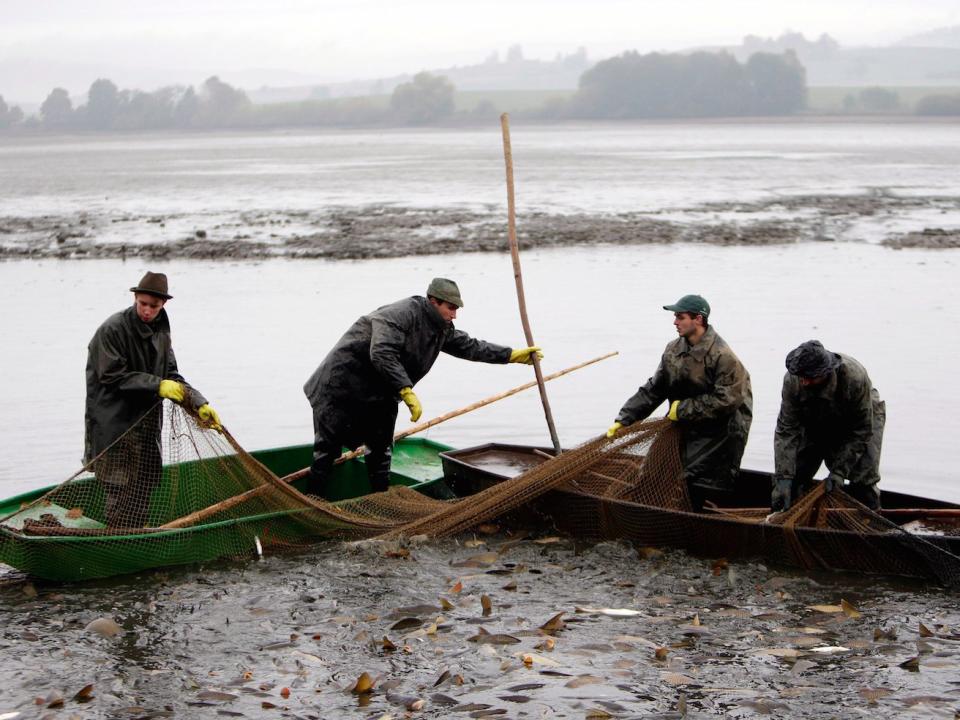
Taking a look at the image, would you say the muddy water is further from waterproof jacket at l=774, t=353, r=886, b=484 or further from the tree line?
the tree line

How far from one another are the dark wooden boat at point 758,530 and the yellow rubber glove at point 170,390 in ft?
7.93

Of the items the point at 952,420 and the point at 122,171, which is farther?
the point at 122,171

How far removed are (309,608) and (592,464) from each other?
2475 millimetres

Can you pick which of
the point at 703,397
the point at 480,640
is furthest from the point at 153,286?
the point at 703,397

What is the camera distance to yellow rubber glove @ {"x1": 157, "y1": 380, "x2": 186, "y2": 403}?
876 cm

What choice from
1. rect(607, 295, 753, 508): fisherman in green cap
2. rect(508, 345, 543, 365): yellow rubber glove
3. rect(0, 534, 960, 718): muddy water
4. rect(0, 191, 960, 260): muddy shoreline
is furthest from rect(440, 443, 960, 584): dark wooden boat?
rect(0, 191, 960, 260): muddy shoreline

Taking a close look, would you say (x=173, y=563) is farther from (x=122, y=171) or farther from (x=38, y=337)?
(x=122, y=171)

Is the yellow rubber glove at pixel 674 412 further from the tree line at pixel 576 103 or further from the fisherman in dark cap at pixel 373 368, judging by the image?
the tree line at pixel 576 103

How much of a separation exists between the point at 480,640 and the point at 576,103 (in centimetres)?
17853

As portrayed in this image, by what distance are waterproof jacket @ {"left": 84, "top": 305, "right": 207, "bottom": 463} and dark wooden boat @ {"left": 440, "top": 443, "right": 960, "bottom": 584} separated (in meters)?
2.53

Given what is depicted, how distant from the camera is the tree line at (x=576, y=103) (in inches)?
6875

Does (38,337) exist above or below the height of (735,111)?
below

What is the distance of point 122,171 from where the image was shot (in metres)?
66.1

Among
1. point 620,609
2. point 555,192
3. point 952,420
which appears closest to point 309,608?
point 620,609
